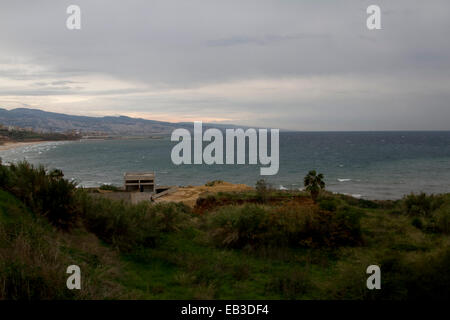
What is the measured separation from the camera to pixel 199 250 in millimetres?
8859

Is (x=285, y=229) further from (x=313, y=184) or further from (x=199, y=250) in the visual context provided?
(x=313, y=184)

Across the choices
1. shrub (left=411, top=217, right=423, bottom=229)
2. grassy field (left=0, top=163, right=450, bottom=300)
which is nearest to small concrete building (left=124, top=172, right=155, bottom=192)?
grassy field (left=0, top=163, right=450, bottom=300)

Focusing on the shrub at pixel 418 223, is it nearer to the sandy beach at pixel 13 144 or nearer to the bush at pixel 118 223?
the bush at pixel 118 223

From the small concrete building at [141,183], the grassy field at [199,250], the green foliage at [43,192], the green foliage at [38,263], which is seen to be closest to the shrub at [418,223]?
the grassy field at [199,250]

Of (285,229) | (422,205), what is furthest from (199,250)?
(422,205)

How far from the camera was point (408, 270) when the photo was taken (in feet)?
18.8

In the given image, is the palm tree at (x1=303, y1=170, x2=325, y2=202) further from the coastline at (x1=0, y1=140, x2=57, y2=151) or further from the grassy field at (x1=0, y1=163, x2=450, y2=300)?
Answer: the coastline at (x1=0, y1=140, x2=57, y2=151)

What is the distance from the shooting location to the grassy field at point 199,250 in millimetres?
5297

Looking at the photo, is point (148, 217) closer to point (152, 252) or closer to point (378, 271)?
point (152, 252)

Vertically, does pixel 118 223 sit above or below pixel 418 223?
above
